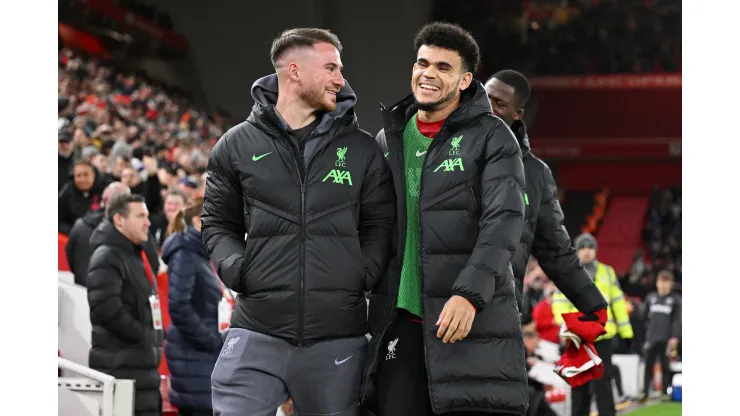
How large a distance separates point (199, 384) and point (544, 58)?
17843 mm

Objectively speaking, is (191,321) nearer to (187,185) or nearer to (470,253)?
(470,253)

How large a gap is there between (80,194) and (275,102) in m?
5.72

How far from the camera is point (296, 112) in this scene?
3.54 m

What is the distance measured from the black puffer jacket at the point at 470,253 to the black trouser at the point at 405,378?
5 cm

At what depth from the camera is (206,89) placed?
1625cm

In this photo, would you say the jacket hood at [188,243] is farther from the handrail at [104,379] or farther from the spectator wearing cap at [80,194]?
the spectator wearing cap at [80,194]

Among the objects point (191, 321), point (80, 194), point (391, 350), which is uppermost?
point (80, 194)

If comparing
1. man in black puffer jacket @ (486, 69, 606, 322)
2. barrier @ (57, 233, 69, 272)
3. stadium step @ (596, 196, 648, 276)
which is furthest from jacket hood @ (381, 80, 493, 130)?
stadium step @ (596, 196, 648, 276)

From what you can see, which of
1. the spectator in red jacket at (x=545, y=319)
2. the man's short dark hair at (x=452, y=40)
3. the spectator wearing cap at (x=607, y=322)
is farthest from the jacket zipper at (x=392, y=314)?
the spectator in red jacket at (x=545, y=319)

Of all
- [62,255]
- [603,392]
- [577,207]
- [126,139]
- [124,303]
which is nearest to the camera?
[124,303]

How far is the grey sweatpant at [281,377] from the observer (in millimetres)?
3338

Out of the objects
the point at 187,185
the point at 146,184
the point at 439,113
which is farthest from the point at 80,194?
the point at 439,113

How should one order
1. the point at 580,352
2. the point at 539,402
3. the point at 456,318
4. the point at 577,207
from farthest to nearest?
1. the point at 577,207
2. the point at 539,402
3. the point at 580,352
4. the point at 456,318
